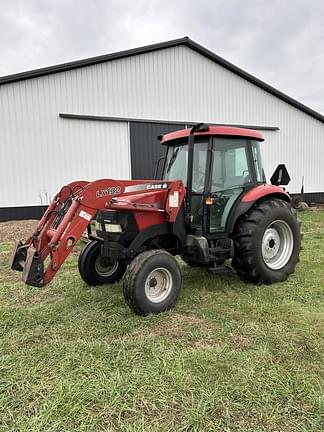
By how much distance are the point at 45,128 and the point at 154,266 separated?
27.8 feet

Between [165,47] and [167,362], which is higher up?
[165,47]

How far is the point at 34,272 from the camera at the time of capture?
3.22 m

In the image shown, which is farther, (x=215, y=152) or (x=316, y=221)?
(x=316, y=221)

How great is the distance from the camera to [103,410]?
2.13 metres

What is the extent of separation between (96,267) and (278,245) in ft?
8.49

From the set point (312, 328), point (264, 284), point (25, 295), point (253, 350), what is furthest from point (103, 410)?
point (264, 284)

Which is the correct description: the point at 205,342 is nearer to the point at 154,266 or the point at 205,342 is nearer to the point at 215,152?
the point at 154,266

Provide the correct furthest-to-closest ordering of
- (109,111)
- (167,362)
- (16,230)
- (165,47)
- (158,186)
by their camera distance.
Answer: (165,47) < (109,111) < (16,230) < (158,186) < (167,362)

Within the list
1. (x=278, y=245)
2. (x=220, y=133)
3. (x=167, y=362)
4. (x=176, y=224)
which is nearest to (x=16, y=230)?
(x=176, y=224)

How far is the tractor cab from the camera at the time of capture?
13.4 feet

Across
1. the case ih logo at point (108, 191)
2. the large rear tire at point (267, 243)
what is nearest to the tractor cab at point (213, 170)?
the large rear tire at point (267, 243)

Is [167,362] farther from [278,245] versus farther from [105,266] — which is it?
[278,245]

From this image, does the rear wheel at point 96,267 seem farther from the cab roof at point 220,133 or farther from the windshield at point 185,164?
the cab roof at point 220,133

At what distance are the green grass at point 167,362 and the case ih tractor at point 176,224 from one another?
13.4 inches
